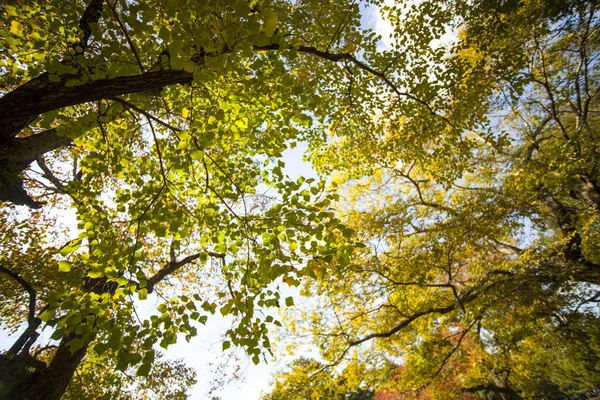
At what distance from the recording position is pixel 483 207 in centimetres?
730

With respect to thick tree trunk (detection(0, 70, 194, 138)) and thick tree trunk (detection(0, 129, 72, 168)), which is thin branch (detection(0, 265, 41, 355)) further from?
thick tree trunk (detection(0, 70, 194, 138))

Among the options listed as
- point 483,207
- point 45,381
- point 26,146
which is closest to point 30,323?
point 45,381

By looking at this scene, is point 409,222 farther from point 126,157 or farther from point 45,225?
point 45,225

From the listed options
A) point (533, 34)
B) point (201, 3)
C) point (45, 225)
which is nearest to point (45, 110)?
point (201, 3)

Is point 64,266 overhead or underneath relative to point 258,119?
underneath

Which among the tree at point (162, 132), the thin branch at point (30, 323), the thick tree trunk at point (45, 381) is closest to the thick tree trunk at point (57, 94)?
the tree at point (162, 132)

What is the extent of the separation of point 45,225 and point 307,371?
9203 millimetres

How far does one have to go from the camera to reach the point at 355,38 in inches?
242

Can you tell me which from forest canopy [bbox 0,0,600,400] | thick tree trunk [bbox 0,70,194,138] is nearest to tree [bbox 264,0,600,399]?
forest canopy [bbox 0,0,600,400]

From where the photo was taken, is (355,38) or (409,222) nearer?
(355,38)

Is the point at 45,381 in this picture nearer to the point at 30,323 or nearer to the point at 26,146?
the point at 30,323

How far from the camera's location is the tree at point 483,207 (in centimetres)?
622

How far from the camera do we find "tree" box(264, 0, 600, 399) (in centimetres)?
622

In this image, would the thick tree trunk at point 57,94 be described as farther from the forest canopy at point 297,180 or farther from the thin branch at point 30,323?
the thin branch at point 30,323
